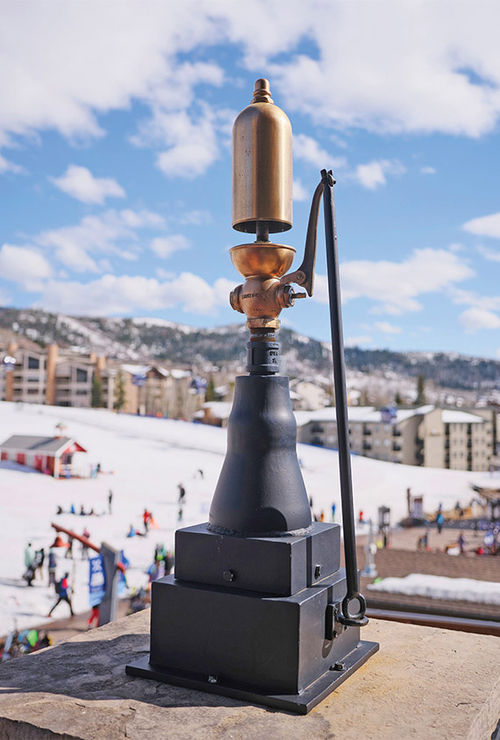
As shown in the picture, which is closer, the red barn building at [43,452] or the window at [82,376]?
the red barn building at [43,452]

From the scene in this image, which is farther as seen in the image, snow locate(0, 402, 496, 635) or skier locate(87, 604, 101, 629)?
snow locate(0, 402, 496, 635)

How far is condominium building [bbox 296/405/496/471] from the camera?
48688 mm

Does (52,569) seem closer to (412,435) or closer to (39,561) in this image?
(39,561)

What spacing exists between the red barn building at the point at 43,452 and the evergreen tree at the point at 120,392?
37211 millimetres

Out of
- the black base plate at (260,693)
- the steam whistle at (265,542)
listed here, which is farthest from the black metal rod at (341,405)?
the black base plate at (260,693)

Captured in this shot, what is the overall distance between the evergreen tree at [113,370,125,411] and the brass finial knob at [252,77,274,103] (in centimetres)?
6368

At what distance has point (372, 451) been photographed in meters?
48.9

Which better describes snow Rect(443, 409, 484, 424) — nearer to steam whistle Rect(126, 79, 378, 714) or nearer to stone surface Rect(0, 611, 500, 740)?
stone surface Rect(0, 611, 500, 740)

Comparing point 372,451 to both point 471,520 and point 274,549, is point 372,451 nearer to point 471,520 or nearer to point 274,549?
point 471,520

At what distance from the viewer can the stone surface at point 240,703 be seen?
1.71 metres

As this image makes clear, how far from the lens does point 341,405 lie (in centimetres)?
203

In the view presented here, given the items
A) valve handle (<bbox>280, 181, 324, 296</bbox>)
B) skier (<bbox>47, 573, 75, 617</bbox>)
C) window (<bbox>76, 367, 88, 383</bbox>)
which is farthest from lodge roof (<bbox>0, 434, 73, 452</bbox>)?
window (<bbox>76, 367, 88, 383</bbox>)

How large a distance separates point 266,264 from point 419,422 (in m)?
50.2

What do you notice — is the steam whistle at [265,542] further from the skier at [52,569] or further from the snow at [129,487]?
the skier at [52,569]
